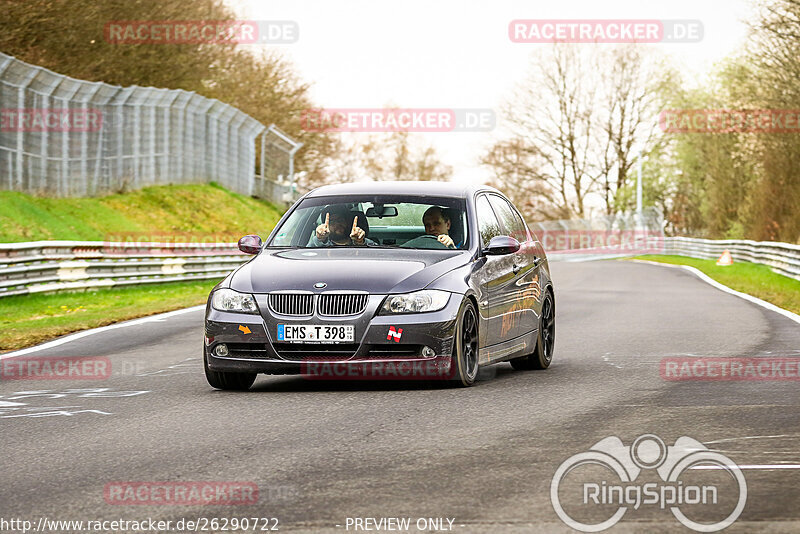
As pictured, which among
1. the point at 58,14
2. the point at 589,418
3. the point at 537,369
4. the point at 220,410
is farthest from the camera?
the point at 58,14

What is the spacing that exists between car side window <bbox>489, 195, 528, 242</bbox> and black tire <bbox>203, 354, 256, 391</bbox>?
289cm

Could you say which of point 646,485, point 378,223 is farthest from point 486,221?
point 646,485

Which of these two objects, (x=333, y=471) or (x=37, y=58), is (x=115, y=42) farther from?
(x=333, y=471)

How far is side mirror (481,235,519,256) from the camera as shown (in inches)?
421

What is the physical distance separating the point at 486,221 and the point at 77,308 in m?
11.8

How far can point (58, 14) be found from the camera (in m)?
35.4

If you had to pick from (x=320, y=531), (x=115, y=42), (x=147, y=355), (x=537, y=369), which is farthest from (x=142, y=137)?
(x=320, y=531)

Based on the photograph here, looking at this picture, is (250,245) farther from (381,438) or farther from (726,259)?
(726,259)

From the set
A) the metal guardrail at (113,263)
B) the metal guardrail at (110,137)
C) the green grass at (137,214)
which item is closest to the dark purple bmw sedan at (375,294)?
the metal guardrail at (113,263)

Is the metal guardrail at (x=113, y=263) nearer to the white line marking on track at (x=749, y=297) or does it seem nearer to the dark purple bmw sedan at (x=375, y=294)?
the white line marking on track at (x=749, y=297)

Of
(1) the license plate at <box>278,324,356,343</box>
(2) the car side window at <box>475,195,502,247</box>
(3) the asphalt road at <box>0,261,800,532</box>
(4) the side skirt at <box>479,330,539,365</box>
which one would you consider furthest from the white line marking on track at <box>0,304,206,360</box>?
(4) the side skirt at <box>479,330,539,365</box>

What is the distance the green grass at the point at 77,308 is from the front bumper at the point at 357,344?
17.5 feet

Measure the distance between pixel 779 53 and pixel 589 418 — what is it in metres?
36.3

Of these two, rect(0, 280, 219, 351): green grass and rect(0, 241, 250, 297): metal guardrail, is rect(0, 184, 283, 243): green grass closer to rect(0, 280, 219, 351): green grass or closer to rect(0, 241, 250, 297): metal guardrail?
rect(0, 241, 250, 297): metal guardrail
